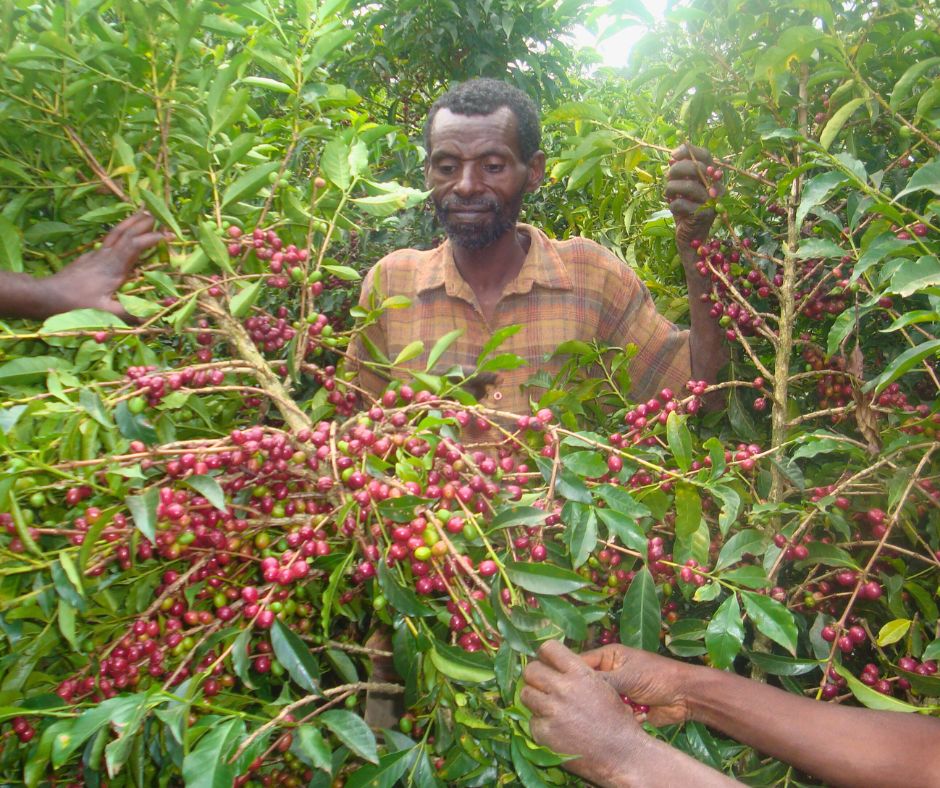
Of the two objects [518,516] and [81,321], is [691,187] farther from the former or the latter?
[81,321]

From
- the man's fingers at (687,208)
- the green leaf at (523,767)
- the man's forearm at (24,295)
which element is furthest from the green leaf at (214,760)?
the man's fingers at (687,208)

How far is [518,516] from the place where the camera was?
1.04 metres

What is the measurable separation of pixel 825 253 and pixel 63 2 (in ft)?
4.70

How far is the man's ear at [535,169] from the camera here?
260 centimetres

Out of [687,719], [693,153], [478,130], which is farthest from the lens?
[478,130]

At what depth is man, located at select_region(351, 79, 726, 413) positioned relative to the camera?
7.84 feet

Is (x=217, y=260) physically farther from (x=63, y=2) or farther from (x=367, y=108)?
(x=367, y=108)

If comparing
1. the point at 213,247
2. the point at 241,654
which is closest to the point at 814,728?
the point at 241,654

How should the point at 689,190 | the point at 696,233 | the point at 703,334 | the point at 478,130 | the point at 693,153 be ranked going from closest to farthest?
1. the point at 693,153
2. the point at 689,190
3. the point at 696,233
4. the point at 703,334
5. the point at 478,130

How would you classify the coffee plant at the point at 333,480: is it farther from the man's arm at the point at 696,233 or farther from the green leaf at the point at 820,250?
the man's arm at the point at 696,233

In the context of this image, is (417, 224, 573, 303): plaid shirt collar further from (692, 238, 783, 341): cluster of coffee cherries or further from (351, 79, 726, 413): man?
(692, 238, 783, 341): cluster of coffee cherries

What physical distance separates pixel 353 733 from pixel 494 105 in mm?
2015

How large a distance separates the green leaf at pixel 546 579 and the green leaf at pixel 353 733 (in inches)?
11.7

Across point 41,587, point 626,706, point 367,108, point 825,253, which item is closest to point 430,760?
point 626,706
